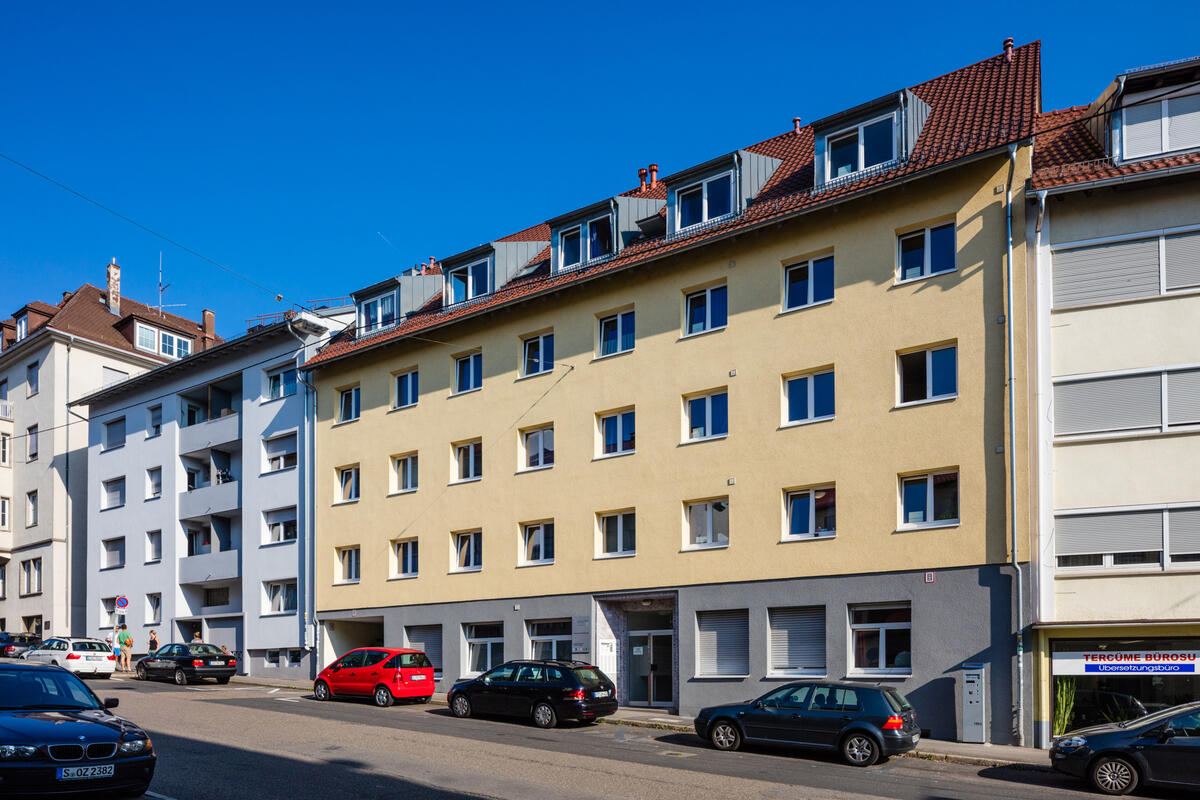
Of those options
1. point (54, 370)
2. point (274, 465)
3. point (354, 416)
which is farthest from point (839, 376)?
point (54, 370)

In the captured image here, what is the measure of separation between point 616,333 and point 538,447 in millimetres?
3857

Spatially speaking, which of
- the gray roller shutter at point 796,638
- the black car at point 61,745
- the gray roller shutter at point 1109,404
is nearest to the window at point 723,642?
the gray roller shutter at point 796,638

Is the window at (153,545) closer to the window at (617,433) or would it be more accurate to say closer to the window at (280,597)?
the window at (280,597)

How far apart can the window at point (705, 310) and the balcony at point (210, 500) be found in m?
20.2

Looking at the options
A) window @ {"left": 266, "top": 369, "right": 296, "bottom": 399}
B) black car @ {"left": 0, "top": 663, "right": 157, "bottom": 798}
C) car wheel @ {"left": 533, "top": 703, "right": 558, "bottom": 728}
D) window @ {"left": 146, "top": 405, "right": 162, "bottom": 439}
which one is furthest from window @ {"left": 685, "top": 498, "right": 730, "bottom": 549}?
window @ {"left": 146, "top": 405, "right": 162, "bottom": 439}

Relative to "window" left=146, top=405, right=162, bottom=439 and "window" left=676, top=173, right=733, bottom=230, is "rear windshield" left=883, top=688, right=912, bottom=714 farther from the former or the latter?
"window" left=146, top=405, right=162, bottom=439

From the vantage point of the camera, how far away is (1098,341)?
20.9 m

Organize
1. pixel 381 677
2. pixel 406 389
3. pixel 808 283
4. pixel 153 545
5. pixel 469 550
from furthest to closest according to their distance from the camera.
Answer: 1. pixel 153 545
2. pixel 406 389
3. pixel 469 550
4. pixel 381 677
5. pixel 808 283

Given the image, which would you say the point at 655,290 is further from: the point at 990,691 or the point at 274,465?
the point at 274,465

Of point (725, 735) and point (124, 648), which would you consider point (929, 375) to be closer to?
point (725, 735)

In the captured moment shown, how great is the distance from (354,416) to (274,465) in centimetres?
514

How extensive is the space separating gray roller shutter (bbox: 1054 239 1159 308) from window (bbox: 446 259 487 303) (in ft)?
55.2

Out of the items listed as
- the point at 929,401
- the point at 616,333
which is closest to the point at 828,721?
the point at 929,401

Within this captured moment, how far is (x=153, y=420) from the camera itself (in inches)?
1761
